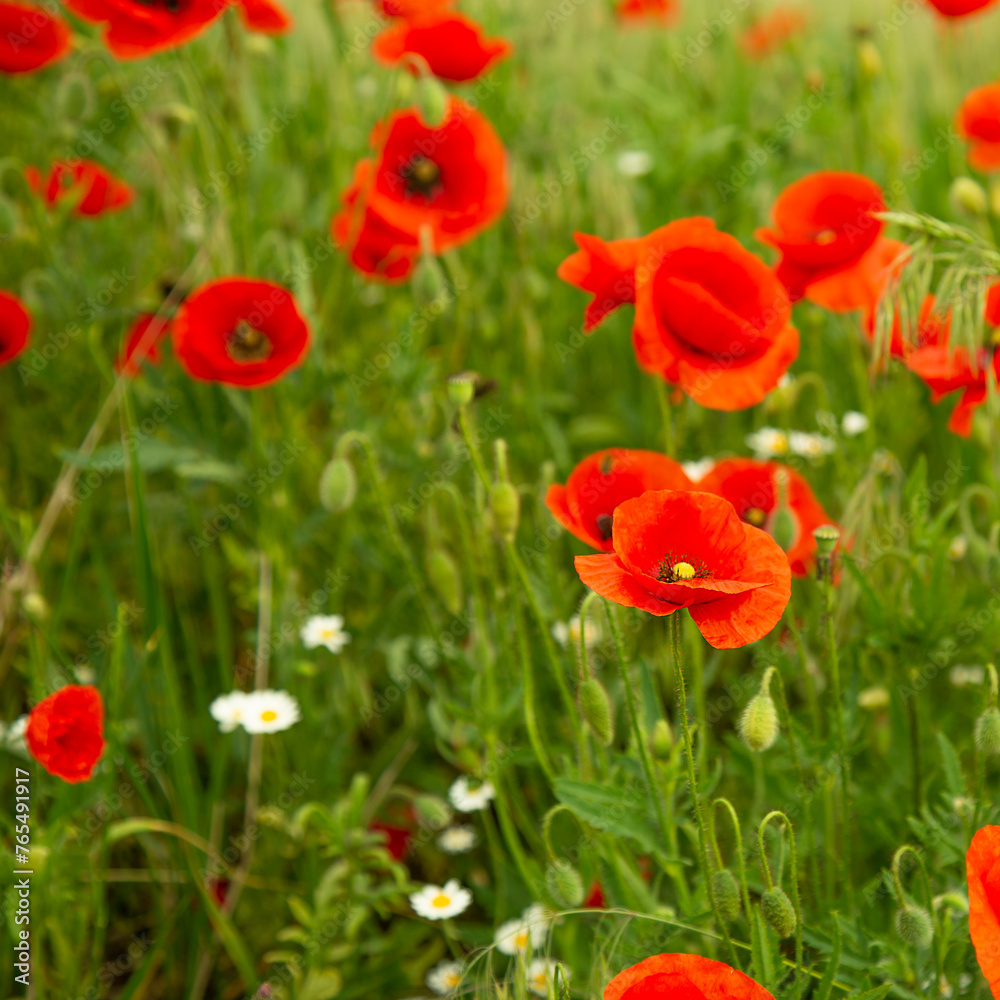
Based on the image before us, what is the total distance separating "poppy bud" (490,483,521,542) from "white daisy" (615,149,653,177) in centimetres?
177

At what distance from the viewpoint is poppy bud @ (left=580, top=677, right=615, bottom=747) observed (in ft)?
3.93

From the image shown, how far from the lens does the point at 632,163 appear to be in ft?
10.3

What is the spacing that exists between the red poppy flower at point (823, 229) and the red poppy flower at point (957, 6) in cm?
124

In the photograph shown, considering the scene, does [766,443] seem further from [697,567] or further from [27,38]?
[27,38]

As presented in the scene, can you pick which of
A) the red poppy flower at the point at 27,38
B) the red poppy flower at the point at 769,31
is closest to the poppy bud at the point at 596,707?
the red poppy flower at the point at 27,38

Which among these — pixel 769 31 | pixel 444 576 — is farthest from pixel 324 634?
pixel 769 31

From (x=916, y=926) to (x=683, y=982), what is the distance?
0.99 ft

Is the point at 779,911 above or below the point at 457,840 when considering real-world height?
above

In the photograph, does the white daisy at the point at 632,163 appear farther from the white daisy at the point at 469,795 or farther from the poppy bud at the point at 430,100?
the white daisy at the point at 469,795

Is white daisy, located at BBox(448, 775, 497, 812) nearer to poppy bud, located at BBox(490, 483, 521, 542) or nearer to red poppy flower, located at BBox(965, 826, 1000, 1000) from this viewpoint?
poppy bud, located at BBox(490, 483, 521, 542)

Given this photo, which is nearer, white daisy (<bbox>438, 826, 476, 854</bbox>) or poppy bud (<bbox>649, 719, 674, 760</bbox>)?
poppy bud (<bbox>649, 719, 674, 760</bbox>)

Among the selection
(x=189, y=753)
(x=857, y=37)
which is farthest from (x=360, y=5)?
(x=189, y=753)

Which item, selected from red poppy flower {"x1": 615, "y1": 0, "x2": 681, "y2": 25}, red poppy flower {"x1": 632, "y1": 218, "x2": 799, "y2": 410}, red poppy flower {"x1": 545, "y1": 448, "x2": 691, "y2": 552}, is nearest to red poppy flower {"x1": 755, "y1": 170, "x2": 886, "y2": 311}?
red poppy flower {"x1": 632, "y1": 218, "x2": 799, "y2": 410}

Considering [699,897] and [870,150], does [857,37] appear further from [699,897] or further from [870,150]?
[699,897]
